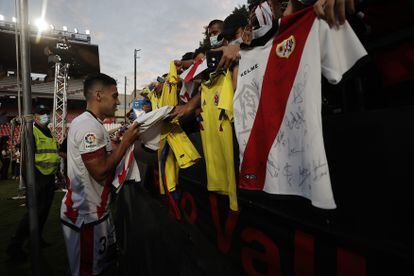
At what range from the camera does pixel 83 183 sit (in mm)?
2299

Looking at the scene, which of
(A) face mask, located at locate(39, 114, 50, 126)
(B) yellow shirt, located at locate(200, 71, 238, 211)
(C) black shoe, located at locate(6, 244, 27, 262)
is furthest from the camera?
(A) face mask, located at locate(39, 114, 50, 126)

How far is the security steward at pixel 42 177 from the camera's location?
3.59m

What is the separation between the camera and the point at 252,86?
1545mm

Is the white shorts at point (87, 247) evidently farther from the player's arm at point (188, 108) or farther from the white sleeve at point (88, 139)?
the player's arm at point (188, 108)

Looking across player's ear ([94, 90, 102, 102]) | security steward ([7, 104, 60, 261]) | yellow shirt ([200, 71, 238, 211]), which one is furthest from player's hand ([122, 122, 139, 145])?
security steward ([7, 104, 60, 261])

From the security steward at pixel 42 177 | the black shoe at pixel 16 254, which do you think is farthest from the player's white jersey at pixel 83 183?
the black shoe at pixel 16 254

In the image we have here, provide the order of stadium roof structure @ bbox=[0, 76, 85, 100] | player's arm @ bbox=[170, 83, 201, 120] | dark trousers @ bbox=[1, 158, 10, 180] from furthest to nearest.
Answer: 1. stadium roof structure @ bbox=[0, 76, 85, 100]
2. dark trousers @ bbox=[1, 158, 10, 180]
3. player's arm @ bbox=[170, 83, 201, 120]

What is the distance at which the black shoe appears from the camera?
11.6ft

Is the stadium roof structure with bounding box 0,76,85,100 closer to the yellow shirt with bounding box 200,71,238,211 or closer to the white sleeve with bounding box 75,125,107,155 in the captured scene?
the white sleeve with bounding box 75,125,107,155

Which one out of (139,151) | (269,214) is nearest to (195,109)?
(269,214)

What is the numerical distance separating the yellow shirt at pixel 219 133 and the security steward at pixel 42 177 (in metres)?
2.84

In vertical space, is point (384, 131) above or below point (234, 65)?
below

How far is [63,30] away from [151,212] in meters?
32.2

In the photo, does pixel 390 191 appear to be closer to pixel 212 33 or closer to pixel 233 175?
pixel 233 175
